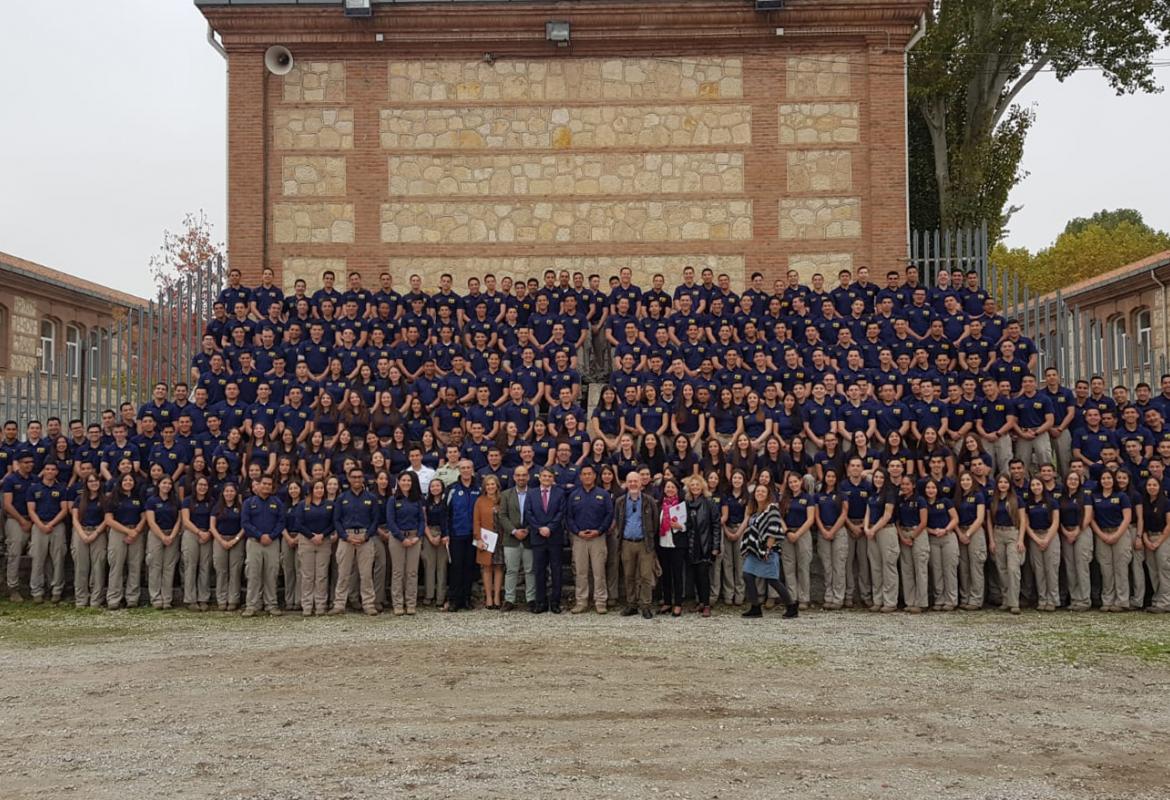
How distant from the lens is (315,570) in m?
11.7

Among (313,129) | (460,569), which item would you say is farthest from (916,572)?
(313,129)

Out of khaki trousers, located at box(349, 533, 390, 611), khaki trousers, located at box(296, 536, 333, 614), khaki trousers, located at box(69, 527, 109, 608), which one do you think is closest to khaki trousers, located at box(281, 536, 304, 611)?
khaki trousers, located at box(296, 536, 333, 614)

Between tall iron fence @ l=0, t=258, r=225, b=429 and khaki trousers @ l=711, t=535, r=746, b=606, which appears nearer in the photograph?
khaki trousers @ l=711, t=535, r=746, b=606

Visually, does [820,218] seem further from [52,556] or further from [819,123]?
[52,556]

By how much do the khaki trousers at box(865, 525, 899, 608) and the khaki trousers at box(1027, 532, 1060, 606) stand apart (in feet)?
5.13

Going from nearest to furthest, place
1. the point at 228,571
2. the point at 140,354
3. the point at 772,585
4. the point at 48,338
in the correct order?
the point at 772,585 → the point at 228,571 → the point at 140,354 → the point at 48,338

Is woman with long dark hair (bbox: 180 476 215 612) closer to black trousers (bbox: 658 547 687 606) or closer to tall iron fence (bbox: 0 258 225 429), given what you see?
tall iron fence (bbox: 0 258 225 429)

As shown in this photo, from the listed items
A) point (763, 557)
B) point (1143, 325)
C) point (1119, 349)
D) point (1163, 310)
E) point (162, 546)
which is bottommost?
point (763, 557)

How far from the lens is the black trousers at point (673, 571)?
11.5 meters

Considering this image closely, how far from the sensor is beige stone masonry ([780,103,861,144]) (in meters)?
18.2

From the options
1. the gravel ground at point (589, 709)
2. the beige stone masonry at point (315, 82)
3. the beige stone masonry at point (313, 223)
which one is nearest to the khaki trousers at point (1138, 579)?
the gravel ground at point (589, 709)

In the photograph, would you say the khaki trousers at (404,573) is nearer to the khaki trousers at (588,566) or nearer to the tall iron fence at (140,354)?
the khaki trousers at (588,566)

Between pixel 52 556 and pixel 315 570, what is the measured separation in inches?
136

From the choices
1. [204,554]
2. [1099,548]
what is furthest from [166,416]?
[1099,548]
